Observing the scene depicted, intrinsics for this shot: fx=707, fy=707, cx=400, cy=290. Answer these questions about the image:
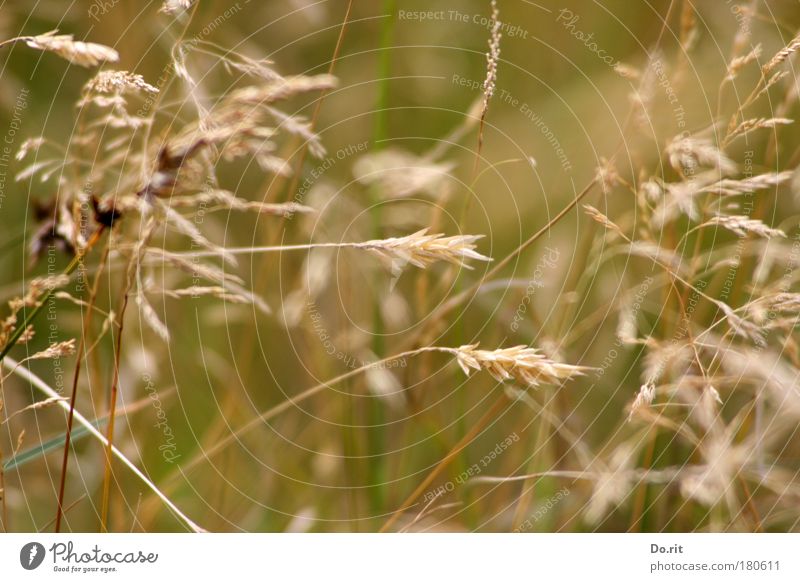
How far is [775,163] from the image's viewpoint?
1.24m

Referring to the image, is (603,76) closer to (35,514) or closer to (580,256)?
(580,256)

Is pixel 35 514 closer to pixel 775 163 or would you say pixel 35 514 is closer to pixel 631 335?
pixel 631 335

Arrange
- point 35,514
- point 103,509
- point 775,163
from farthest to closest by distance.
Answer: point 775,163 < point 35,514 < point 103,509

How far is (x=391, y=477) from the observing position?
1141 mm

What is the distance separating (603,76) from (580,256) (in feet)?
1.10

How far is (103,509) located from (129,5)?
0.76 meters

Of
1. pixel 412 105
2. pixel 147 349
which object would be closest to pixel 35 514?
pixel 147 349

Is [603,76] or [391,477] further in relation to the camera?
[603,76]

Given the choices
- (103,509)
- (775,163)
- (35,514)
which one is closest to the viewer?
(103,509)

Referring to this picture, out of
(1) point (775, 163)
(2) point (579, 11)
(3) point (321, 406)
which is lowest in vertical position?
(3) point (321, 406)

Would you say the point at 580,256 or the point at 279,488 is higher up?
the point at 580,256
